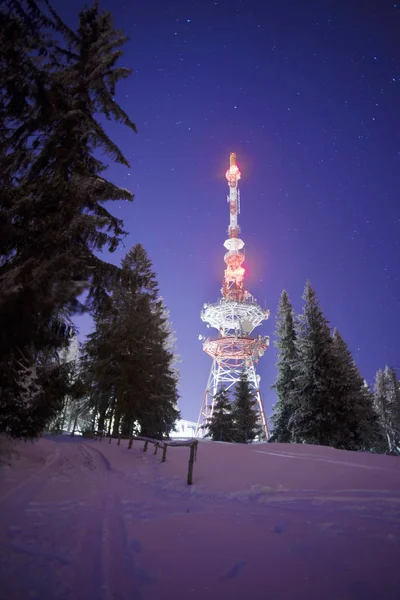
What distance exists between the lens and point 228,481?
8117mm

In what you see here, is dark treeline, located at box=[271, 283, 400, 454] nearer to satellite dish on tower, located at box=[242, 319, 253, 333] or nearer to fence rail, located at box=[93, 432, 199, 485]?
fence rail, located at box=[93, 432, 199, 485]

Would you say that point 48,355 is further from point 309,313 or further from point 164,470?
point 309,313

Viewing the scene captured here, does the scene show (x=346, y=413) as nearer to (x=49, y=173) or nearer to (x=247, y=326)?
(x=247, y=326)

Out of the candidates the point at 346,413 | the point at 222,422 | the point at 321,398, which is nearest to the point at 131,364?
the point at 222,422

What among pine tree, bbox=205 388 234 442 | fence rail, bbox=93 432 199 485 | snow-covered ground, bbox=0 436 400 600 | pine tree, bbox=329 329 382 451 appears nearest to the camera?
snow-covered ground, bbox=0 436 400 600

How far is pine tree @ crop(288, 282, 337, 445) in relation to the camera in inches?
788

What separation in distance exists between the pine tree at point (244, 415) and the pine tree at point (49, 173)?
2003 cm

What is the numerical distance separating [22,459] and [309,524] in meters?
8.46

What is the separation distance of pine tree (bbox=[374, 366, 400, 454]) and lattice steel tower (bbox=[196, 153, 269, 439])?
62.2 feet

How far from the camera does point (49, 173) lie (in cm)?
848

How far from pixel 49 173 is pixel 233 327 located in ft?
110

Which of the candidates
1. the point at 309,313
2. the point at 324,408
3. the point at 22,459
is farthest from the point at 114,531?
the point at 309,313

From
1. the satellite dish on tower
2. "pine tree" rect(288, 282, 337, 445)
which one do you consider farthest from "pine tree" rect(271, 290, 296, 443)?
the satellite dish on tower

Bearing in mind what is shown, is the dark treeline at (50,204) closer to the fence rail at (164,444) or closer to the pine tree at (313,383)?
the fence rail at (164,444)
